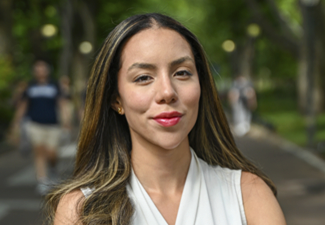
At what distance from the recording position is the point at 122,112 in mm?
2168

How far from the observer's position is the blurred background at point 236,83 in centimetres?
812

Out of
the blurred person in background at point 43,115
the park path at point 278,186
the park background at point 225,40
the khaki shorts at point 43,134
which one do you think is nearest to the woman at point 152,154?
the park path at point 278,186

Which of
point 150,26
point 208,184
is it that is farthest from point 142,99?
point 208,184

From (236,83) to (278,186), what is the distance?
10875 mm

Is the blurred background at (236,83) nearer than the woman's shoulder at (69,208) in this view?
No

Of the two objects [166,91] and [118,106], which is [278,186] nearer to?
[118,106]

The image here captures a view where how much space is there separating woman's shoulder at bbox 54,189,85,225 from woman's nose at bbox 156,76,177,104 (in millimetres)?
446

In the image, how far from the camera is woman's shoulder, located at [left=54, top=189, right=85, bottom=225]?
6.33ft

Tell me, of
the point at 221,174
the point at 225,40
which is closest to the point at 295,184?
the point at 221,174

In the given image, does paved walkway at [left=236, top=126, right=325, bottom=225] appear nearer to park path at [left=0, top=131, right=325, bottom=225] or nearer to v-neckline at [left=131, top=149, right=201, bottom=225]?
Answer: park path at [left=0, top=131, right=325, bottom=225]

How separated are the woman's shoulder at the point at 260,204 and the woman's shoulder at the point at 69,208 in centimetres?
59

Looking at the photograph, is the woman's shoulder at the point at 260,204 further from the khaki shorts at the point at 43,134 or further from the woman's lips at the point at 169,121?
the khaki shorts at the point at 43,134

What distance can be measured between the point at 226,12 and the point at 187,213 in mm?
25946

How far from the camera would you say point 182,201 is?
6.52 feet
